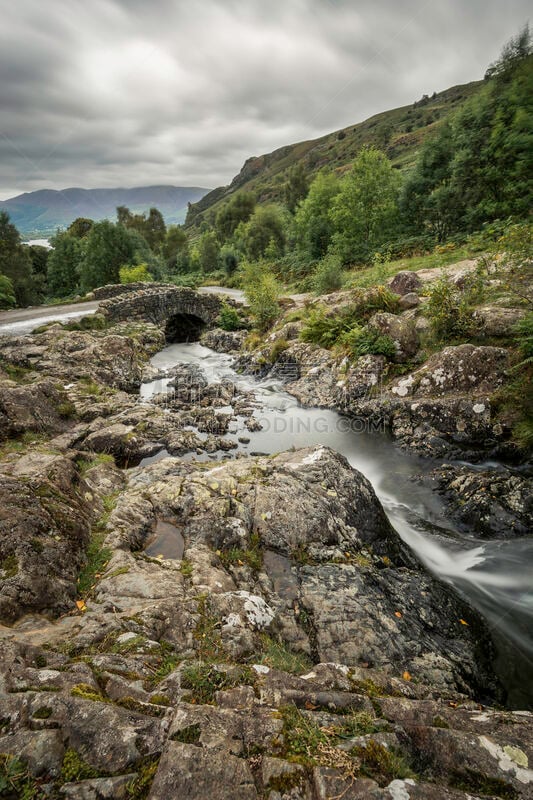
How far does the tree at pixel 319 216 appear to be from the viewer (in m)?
42.0

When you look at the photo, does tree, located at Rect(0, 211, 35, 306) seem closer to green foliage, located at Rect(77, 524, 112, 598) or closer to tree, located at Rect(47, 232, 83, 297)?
tree, located at Rect(47, 232, 83, 297)

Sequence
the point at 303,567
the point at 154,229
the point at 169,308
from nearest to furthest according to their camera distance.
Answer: the point at 303,567 → the point at 169,308 → the point at 154,229

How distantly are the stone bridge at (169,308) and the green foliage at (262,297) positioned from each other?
5.64 meters

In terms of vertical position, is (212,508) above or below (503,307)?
below

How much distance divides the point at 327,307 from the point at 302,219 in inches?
1065

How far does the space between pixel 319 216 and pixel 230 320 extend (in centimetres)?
2145

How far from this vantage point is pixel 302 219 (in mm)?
44250

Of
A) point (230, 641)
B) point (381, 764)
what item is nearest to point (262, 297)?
point (230, 641)

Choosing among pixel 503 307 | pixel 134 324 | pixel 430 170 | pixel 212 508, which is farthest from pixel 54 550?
pixel 430 170

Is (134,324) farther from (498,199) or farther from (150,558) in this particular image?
(498,199)

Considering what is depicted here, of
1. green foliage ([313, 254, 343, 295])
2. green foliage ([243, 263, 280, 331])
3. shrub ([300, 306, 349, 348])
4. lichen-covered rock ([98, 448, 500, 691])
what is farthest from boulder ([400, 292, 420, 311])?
lichen-covered rock ([98, 448, 500, 691])

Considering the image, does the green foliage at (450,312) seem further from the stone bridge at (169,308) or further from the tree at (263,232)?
the tree at (263,232)

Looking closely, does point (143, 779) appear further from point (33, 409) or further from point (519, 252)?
point (519, 252)

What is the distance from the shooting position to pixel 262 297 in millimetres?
26391
